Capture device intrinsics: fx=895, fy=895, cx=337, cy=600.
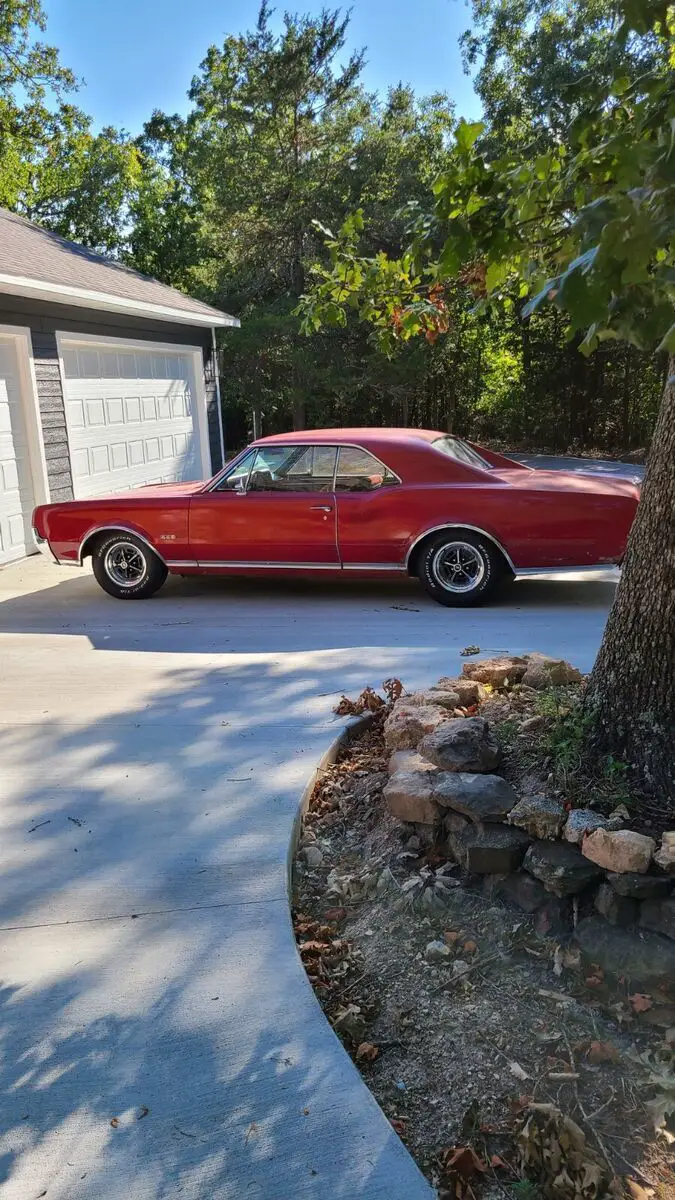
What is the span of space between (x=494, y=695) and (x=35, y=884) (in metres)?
2.13

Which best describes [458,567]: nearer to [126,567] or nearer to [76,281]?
[126,567]

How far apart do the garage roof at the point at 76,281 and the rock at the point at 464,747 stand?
705 cm

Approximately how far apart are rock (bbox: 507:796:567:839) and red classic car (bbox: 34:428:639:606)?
14.1 ft

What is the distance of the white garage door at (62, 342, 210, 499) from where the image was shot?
10.8 m

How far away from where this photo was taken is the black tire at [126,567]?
7.77 m

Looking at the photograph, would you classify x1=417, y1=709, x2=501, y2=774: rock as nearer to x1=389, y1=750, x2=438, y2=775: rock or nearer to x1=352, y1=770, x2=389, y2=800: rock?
x1=389, y1=750, x2=438, y2=775: rock

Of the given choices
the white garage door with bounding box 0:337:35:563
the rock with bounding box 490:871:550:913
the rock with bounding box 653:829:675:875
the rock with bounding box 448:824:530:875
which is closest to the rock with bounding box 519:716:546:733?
the rock with bounding box 448:824:530:875

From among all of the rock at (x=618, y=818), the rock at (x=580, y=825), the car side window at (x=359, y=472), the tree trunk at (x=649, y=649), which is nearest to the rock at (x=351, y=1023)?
the rock at (x=580, y=825)

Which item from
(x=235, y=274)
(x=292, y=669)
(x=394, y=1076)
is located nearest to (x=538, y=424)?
(x=235, y=274)

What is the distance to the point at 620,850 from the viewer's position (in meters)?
2.63

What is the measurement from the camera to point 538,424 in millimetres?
24156

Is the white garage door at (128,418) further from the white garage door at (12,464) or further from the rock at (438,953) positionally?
the rock at (438,953)

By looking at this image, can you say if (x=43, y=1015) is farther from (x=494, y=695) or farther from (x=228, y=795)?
(x=494, y=695)

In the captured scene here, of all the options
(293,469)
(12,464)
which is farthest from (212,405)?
(293,469)
